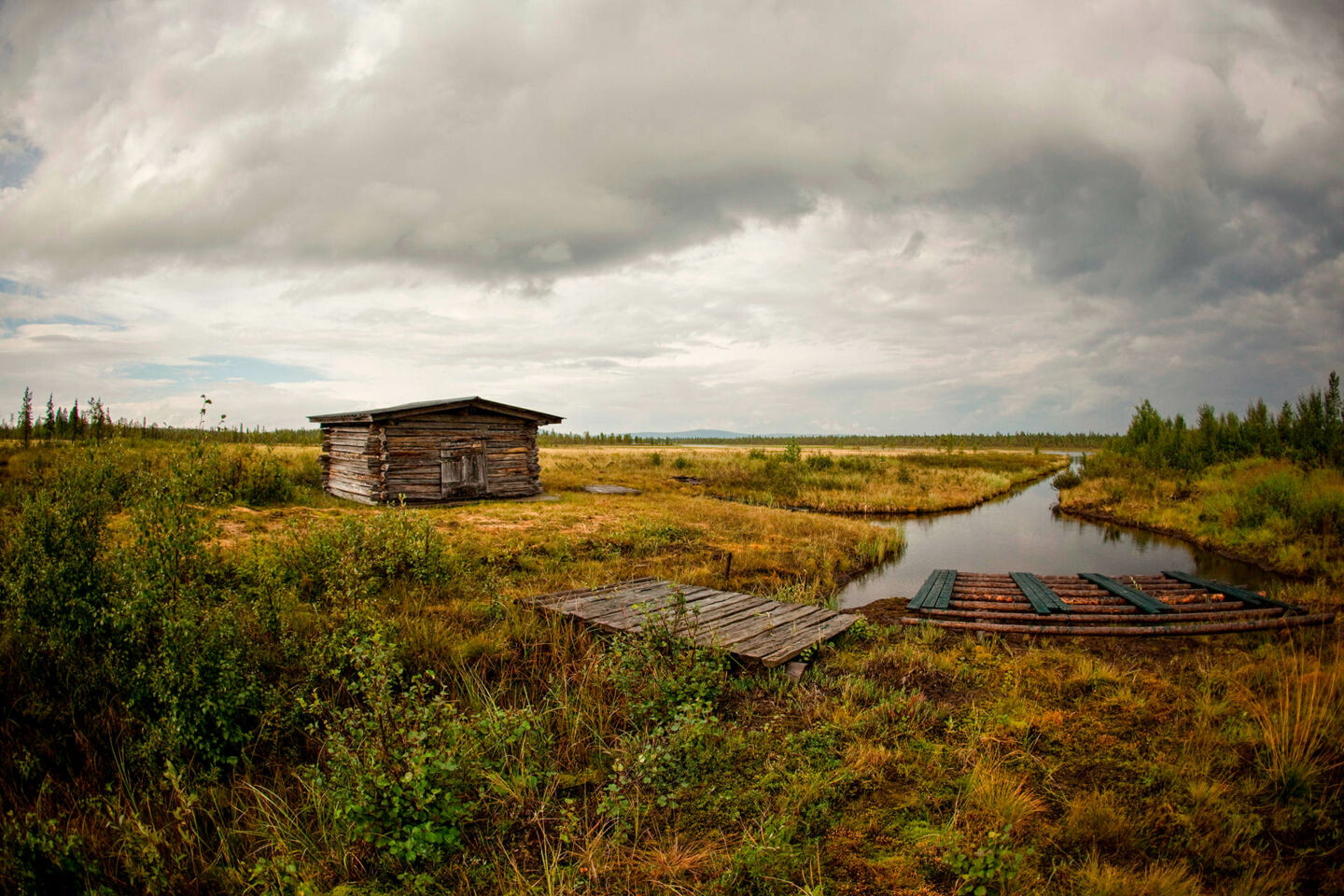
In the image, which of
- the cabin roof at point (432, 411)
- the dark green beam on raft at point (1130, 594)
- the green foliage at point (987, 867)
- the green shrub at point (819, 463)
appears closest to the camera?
the green foliage at point (987, 867)

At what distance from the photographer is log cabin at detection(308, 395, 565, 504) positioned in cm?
1884

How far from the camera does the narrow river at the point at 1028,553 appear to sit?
46.0 feet

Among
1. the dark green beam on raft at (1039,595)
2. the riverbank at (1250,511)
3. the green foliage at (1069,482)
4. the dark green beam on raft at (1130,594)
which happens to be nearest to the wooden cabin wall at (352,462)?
the dark green beam on raft at (1039,595)

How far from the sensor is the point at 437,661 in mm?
6402

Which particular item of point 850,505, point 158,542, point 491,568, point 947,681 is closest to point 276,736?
point 158,542

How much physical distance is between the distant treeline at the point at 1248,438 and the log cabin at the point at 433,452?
1059 inches

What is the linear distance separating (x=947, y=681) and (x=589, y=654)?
3910 millimetres

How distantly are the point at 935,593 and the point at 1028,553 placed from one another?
9324 mm

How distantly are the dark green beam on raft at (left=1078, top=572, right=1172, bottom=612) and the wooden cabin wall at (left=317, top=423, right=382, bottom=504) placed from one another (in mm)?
18718

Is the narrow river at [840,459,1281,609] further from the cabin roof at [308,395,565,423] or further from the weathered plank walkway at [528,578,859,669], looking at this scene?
the cabin roof at [308,395,565,423]

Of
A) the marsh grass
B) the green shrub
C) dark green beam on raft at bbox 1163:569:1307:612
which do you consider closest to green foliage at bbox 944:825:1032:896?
the marsh grass

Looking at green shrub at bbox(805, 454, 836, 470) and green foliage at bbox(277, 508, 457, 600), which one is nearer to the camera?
green foliage at bbox(277, 508, 457, 600)

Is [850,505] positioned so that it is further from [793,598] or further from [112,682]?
[112,682]

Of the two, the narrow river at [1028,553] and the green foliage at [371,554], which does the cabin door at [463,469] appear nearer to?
the green foliage at [371,554]
